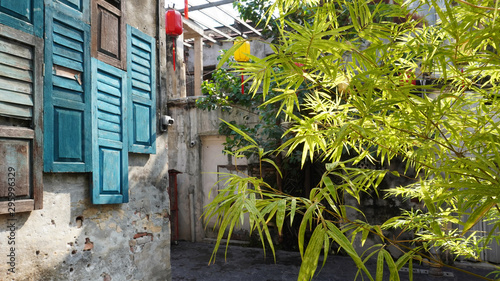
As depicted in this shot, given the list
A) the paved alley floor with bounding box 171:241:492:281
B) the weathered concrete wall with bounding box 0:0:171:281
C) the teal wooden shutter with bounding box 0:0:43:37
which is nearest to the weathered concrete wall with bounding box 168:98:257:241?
the paved alley floor with bounding box 171:241:492:281

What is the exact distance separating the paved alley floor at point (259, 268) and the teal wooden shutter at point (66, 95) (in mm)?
3242

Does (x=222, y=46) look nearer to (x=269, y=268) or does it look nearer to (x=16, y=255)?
(x=269, y=268)

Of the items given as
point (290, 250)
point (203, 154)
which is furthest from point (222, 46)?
point (290, 250)

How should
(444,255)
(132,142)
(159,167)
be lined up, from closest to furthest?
Answer: (132,142) → (159,167) → (444,255)

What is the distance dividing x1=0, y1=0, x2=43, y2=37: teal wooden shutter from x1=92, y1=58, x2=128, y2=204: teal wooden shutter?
0.62 m

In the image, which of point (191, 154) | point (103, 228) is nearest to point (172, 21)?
point (191, 154)

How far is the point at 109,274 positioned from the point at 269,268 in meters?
3.18

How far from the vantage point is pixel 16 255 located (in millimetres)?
2924

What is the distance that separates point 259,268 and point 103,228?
331cm

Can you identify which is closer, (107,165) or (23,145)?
(23,145)

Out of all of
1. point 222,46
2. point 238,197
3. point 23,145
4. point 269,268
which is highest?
point 222,46

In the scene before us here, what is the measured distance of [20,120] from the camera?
9.74ft

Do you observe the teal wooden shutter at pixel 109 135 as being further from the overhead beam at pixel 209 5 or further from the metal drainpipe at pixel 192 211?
the overhead beam at pixel 209 5

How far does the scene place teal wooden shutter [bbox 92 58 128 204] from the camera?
11.9 feet
